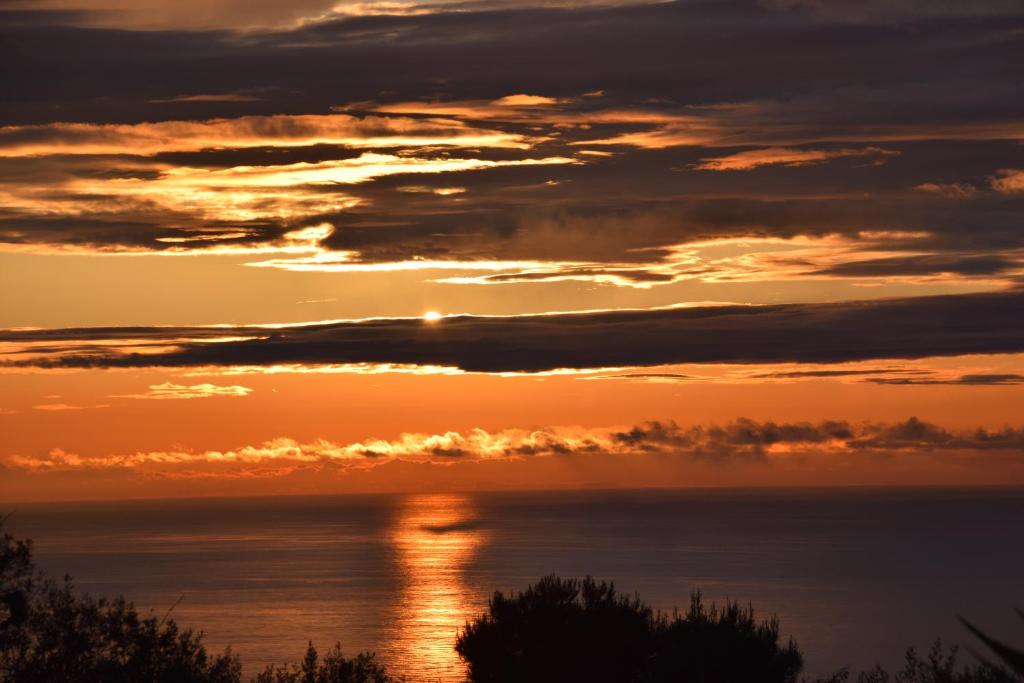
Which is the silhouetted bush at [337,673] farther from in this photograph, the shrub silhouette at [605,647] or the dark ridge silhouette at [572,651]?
the shrub silhouette at [605,647]

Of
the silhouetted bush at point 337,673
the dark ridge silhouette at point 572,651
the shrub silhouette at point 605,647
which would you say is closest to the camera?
the dark ridge silhouette at point 572,651

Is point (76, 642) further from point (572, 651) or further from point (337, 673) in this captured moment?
point (572, 651)

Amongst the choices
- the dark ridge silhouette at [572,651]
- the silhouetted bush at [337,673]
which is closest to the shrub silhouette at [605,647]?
the dark ridge silhouette at [572,651]

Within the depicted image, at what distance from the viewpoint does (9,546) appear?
27062mm

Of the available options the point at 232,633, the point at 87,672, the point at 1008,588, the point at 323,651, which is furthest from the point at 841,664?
the point at 87,672

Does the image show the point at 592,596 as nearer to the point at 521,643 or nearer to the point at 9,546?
the point at 521,643

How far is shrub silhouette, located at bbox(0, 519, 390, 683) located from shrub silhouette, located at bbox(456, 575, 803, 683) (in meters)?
4.66

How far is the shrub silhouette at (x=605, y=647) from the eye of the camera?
3694 cm

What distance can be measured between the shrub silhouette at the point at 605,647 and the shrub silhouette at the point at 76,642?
466cm

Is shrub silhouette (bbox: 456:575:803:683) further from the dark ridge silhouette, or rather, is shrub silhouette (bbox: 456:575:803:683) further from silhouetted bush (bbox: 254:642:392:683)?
silhouetted bush (bbox: 254:642:392:683)

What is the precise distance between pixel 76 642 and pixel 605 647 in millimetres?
15663

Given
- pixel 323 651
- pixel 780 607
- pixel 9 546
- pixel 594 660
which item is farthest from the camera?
pixel 780 607

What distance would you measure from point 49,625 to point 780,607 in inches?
5761

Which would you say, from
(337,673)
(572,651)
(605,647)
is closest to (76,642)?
(337,673)
